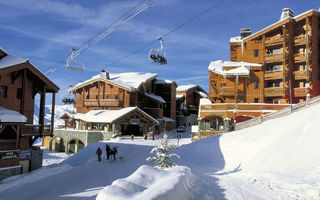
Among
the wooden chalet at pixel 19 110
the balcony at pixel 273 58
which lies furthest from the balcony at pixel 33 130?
the balcony at pixel 273 58

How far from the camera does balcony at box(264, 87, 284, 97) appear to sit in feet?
127

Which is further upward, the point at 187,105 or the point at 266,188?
the point at 187,105

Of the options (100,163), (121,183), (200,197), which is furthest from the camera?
(100,163)

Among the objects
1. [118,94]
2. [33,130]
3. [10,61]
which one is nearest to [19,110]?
[33,130]

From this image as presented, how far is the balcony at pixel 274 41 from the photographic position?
3978cm

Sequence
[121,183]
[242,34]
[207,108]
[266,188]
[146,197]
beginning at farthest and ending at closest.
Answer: [242,34] → [207,108] → [266,188] → [121,183] → [146,197]

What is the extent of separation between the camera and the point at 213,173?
694 inches

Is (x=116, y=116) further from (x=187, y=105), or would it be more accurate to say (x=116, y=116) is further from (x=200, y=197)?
(x=200, y=197)

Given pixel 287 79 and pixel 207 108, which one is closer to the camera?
pixel 207 108

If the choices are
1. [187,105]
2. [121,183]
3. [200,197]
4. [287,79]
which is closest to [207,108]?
[287,79]

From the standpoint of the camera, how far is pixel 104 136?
40.0 metres

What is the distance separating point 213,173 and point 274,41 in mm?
29117

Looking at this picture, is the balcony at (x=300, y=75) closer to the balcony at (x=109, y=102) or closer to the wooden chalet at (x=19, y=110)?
the balcony at (x=109, y=102)

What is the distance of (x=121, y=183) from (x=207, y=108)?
27374 mm
